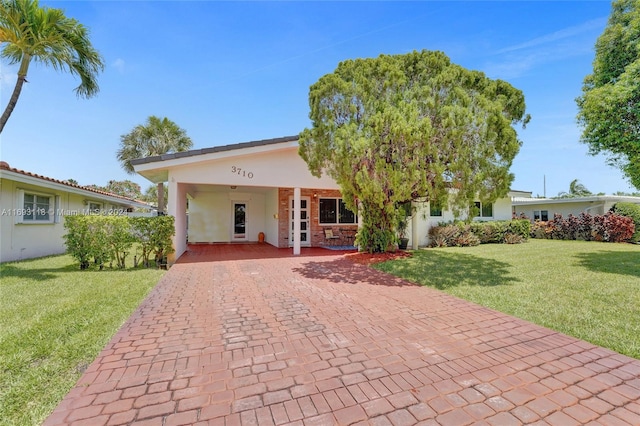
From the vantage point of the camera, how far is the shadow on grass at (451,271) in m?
6.92

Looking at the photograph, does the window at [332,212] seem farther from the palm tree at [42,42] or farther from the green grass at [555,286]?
the palm tree at [42,42]

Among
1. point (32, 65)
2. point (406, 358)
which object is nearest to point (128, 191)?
point (32, 65)

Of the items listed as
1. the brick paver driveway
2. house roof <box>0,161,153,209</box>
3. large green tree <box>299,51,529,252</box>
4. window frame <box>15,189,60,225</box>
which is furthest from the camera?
window frame <box>15,189,60,225</box>

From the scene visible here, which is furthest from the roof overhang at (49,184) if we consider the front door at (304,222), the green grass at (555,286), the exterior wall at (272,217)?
the green grass at (555,286)

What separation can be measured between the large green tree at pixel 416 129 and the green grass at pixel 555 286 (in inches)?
85.5

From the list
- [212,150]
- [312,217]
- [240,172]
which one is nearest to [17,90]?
[212,150]

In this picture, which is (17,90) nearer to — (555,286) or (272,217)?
(272,217)

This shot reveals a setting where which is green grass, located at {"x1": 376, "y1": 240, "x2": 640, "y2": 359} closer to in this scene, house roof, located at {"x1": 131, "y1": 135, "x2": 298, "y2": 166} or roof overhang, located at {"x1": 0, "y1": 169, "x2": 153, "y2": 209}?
house roof, located at {"x1": 131, "y1": 135, "x2": 298, "y2": 166}

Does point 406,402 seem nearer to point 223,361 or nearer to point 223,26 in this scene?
point 223,361

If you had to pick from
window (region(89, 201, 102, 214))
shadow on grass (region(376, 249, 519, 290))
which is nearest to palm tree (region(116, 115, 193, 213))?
window (region(89, 201, 102, 214))

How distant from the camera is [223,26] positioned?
928cm

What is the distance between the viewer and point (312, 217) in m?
14.4

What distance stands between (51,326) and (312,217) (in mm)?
10988

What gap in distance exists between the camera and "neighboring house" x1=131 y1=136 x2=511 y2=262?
1015 cm
